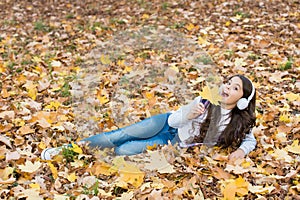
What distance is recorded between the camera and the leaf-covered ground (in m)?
3.03

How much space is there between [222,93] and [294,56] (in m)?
2.63

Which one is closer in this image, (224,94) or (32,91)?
(224,94)

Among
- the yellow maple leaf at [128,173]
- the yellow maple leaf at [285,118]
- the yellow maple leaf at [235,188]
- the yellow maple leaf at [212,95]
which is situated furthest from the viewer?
the yellow maple leaf at [285,118]

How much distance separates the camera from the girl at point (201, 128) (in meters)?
3.18

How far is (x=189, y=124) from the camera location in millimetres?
3287

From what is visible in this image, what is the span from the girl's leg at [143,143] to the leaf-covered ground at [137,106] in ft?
0.22

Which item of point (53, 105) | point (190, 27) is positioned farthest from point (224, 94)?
point (190, 27)

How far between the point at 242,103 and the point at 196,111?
13.4 inches

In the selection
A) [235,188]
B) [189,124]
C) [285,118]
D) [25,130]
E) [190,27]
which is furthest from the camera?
[190,27]

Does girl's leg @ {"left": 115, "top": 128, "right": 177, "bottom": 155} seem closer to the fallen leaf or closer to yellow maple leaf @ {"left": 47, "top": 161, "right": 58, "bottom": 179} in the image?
the fallen leaf

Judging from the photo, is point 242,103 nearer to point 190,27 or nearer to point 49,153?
point 49,153

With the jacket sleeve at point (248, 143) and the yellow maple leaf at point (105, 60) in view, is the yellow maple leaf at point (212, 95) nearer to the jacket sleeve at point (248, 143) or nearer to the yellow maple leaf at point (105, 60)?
the jacket sleeve at point (248, 143)

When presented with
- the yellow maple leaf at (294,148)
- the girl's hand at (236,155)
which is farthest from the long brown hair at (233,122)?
the yellow maple leaf at (294,148)

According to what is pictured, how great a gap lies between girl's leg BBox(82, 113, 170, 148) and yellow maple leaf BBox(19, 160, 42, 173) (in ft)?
1.37
